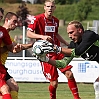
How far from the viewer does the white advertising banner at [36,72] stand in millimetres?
16375

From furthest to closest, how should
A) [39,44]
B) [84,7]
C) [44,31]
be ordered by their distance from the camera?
[84,7], [44,31], [39,44]

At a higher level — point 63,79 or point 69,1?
point 63,79

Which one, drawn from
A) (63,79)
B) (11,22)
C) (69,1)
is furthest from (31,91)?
(69,1)

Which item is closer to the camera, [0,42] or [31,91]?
[0,42]

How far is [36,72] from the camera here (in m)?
16.5

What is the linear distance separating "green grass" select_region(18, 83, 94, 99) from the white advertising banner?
0.32 m

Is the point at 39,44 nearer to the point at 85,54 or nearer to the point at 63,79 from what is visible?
the point at 85,54

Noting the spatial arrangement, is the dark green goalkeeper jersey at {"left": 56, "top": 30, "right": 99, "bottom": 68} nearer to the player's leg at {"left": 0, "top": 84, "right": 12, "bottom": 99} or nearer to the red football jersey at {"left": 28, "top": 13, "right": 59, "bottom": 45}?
the player's leg at {"left": 0, "top": 84, "right": 12, "bottom": 99}

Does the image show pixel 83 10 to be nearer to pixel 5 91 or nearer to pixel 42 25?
pixel 42 25

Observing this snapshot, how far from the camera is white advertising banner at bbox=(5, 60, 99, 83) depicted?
16375 mm

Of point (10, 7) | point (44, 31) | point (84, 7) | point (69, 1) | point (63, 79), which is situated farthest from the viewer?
point (69, 1)

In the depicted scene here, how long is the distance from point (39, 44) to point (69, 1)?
64068 millimetres

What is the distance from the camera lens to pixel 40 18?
1092 centimetres

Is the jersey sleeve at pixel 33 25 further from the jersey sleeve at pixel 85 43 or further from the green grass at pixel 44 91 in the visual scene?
the jersey sleeve at pixel 85 43
